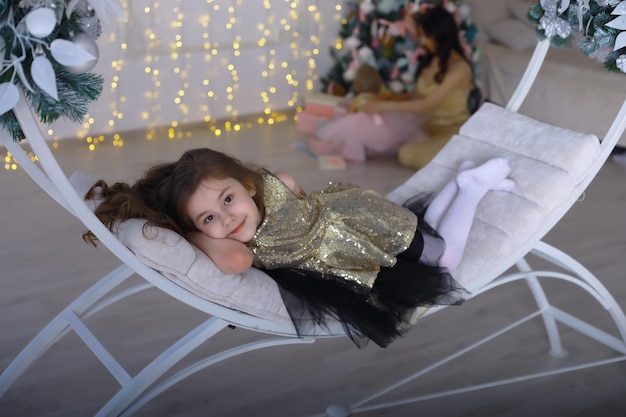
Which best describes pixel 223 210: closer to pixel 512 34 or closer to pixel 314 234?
pixel 314 234

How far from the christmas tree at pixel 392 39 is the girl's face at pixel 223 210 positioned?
2754 millimetres

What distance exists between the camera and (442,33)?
395cm

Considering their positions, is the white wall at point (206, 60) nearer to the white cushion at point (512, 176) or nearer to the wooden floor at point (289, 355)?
the wooden floor at point (289, 355)

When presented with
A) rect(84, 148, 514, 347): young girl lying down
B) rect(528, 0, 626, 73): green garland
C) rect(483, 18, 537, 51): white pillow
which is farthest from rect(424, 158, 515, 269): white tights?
rect(483, 18, 537, 51): white pillow

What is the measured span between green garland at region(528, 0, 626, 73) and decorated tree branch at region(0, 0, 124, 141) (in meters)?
1.13

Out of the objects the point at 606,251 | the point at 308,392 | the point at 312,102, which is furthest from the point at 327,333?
the point at 312,102

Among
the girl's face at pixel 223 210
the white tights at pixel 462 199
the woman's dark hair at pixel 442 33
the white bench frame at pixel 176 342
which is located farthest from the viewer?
the woman's dark hair at pixel 442 33

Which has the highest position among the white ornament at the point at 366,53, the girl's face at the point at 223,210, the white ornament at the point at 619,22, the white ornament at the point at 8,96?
the white ornament at the point at 619,22

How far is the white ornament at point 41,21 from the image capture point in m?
1.31

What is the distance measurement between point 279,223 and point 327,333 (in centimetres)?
32

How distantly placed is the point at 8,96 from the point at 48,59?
0.29 feet

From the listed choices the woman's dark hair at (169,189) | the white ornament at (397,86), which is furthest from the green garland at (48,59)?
the white ornament at (397,86)

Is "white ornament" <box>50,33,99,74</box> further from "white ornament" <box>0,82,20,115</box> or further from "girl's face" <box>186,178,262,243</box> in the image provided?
"girl's face" <box>186,178,262,243</box>

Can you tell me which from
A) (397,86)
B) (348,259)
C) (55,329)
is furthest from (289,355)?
(397,86)
